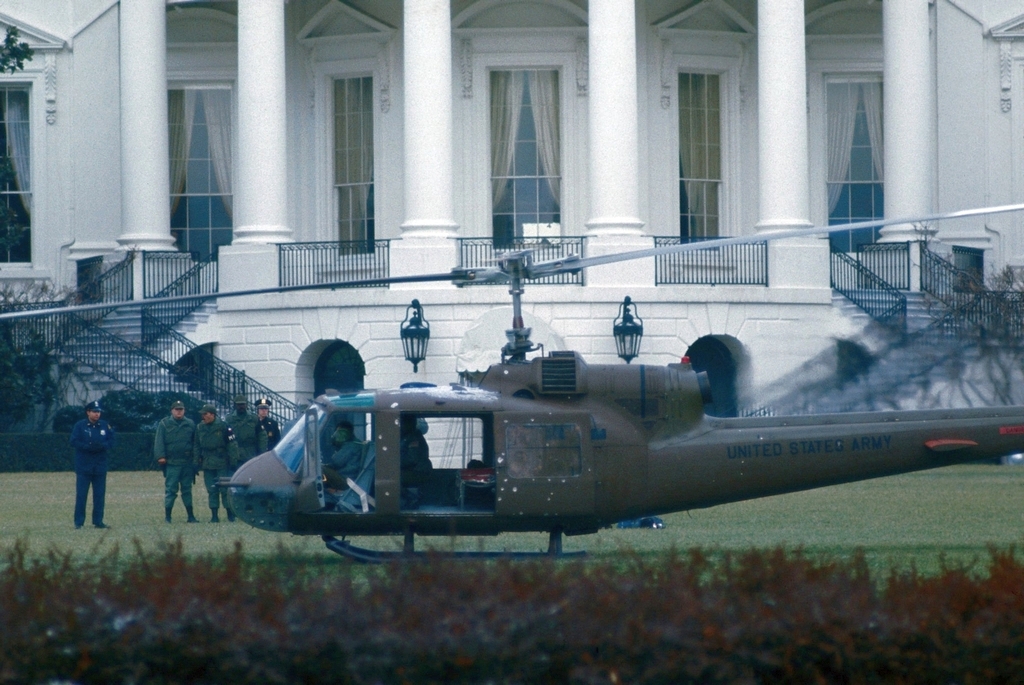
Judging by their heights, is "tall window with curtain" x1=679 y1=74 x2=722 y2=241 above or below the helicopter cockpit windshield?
above

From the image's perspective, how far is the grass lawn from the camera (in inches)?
681

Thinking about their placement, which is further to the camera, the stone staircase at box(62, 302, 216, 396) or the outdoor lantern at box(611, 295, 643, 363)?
the stone staircase at box(62, 302, 216, 396)

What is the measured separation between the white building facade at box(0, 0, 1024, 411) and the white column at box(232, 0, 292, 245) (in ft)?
0.20

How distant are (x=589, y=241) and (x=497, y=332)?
107 inches

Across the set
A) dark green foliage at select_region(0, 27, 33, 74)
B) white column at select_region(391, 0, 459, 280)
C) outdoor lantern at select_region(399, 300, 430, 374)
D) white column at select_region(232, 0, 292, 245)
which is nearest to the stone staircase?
white column at select_region(232, 0, 292, 245)

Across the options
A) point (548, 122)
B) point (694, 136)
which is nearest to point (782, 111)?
point (694, 136)

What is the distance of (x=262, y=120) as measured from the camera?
35.5 metres

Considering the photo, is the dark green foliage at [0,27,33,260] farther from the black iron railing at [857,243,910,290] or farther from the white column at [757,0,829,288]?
the black iron railing at [857,243,910,290]

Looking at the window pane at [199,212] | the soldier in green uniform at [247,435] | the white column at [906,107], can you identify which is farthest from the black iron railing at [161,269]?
the white column at [906,107]

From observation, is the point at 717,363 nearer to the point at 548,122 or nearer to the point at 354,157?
the point at 548,122

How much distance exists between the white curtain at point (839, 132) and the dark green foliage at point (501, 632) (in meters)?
32.2

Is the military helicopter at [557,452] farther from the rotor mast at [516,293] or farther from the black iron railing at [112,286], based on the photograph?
the black iron railing at [112,286]

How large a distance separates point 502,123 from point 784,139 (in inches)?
245

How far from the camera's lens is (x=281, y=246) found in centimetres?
3566
